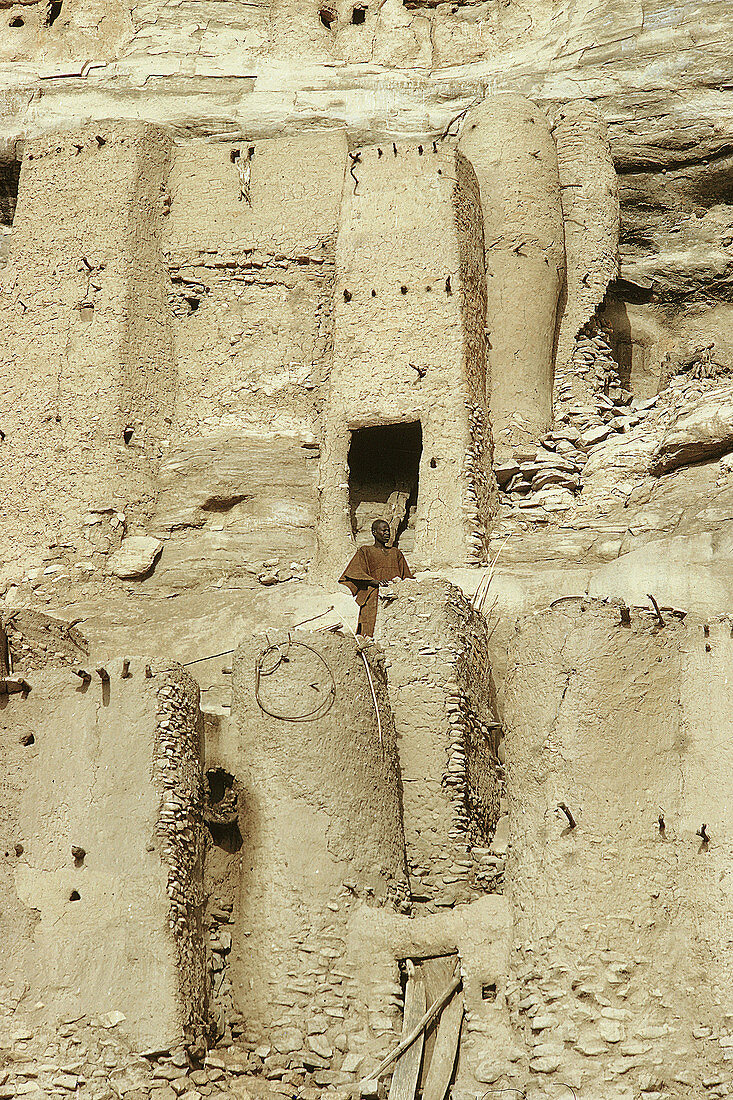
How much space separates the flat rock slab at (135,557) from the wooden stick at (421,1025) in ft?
22.1

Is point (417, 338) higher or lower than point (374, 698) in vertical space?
higher

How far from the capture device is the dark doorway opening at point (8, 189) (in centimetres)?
2045

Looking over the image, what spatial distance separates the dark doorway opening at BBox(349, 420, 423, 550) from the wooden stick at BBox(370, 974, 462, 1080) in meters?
6.55

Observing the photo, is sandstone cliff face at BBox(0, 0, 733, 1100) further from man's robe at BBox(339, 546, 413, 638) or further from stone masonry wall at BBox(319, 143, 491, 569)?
man's robe at BBox(339, 546, 413, 638)

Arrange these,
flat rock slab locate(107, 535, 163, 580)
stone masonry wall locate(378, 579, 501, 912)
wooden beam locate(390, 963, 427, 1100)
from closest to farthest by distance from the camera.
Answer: wooden beam locate(390, 963, 427, 1100) → stone masonry wall locate(378, 579, 501, 912) → flat rock slab locate(107, 535, 163, 580)

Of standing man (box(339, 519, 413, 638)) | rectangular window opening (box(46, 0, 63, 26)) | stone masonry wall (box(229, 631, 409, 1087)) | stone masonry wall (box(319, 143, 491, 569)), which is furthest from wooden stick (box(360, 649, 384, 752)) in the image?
rectangular window opening (box(46, 0, 63, 26))

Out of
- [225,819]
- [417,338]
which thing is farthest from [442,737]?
[417,338]

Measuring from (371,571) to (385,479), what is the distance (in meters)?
3.00

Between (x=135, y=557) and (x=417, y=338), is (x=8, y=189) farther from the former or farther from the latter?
(x=417, y=338)

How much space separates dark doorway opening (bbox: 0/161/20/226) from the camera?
805 inches

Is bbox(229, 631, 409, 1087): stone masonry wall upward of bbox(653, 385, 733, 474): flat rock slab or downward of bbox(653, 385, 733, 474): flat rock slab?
downward

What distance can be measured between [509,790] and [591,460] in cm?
537

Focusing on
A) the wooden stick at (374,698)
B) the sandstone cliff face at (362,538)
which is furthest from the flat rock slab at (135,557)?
the wooden stick at (374,698)

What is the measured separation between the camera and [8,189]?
20797 mm
